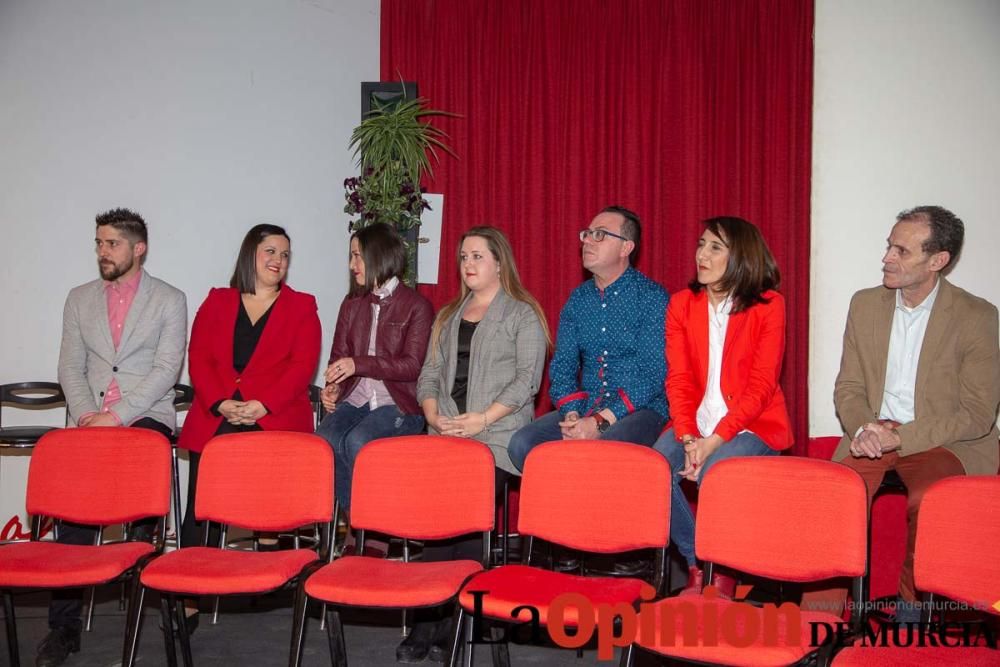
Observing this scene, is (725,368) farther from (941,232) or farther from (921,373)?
(941,232)

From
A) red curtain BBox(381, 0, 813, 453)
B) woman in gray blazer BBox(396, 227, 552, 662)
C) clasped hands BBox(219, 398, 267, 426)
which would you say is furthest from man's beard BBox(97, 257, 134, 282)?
red curtain BBox(381, 0, 813, 453)

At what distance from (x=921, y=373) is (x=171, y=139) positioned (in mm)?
4305

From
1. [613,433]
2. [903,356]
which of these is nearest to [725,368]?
[613,433]

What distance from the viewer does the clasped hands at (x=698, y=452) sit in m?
3.34

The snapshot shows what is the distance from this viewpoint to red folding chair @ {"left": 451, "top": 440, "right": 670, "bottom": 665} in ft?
8.77

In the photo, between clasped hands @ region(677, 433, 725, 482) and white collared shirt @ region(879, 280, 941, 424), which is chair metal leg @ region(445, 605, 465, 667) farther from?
white collared shirt @ region(879, 280, 941, 424)

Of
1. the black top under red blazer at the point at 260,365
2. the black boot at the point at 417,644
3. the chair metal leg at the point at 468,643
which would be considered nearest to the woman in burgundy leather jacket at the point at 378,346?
the black top under red blazer at the point at 260,365

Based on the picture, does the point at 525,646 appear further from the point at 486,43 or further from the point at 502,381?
the point at 486,43

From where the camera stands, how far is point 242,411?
3.94 metres

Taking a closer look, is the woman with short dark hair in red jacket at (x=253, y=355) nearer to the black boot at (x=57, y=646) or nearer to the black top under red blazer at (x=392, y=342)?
the black top under red blazer at (x=392, y=342)

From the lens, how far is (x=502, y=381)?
3.82 metres

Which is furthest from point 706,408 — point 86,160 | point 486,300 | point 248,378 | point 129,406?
point 86,160

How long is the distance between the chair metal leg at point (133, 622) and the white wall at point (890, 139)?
3.71 metres

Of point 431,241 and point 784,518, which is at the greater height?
point 431,241
